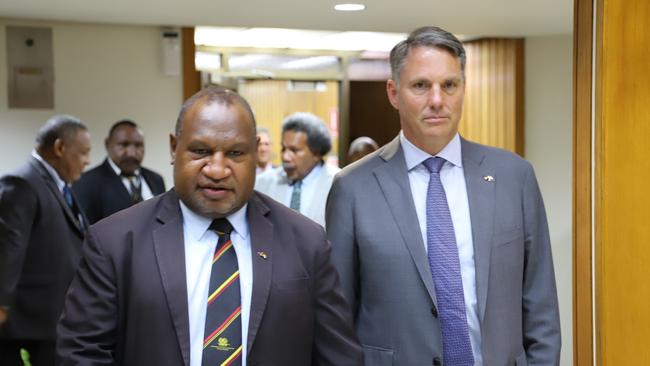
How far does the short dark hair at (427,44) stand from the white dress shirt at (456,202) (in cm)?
20

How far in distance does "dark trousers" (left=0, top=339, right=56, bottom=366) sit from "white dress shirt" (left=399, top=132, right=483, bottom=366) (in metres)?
2.37

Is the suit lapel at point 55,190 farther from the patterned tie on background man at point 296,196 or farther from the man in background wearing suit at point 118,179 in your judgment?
the man in background wearing suit at point 118,179

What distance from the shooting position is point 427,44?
2.37 meters

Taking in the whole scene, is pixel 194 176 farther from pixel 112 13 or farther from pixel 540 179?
pixel 540 179

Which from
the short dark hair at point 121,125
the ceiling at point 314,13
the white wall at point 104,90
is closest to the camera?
the ceiling at point 314,13

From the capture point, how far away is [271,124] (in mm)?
10680

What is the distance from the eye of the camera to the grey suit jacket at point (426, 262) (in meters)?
2.33

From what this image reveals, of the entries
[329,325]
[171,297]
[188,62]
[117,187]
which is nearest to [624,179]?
[329,325]

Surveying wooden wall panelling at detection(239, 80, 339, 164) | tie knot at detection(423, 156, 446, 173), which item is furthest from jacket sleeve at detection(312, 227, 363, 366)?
wooden wall panelling at detection(239, 80, 339, 164)

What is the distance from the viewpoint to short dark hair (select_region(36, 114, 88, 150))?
175 inches

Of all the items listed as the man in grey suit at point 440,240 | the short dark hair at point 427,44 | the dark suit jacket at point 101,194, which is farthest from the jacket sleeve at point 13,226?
the short dark hair at point 427,44

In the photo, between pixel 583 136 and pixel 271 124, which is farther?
pixel 271 124

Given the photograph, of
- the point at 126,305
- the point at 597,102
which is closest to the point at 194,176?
the point at 126,305

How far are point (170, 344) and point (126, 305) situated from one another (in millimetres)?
133
